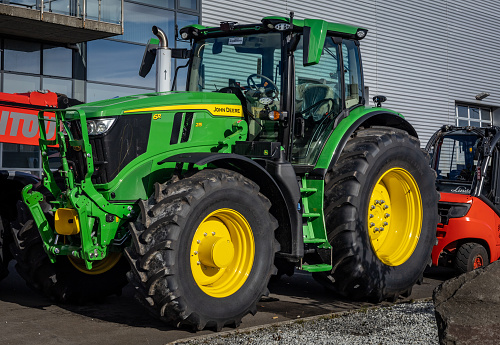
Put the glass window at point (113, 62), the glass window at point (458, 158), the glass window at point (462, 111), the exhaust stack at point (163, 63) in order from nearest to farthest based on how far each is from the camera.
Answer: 1. the exhaust stack at point (163, 63)
2. the glass window at point (458, 158)
3. the glass window at point (113, 62)
4. the glass window at point (462, 111)

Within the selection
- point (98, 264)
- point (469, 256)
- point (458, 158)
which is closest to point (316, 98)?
point (98, 264)

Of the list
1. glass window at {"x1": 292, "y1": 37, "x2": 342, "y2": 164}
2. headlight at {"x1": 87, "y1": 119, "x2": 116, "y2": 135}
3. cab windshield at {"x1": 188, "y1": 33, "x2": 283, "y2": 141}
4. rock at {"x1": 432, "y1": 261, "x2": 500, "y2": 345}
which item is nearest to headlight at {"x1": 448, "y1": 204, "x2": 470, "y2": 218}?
glass window at {"x1": 292, "y1": 37, "x2": 342, "y2": 164}

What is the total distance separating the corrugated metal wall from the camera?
77.2 feet

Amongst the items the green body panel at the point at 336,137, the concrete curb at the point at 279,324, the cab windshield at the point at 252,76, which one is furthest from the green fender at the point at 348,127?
the concrete curb at the point at 279,324

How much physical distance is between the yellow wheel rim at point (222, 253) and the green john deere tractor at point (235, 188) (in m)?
0.01

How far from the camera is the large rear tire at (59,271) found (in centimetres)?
666

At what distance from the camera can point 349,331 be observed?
5855 millimetres

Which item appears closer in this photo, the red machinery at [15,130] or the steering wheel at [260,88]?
the steering wheel at [260,88]

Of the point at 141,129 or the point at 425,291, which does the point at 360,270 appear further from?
the point at 141,129

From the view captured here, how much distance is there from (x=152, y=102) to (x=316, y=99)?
1.94 metres

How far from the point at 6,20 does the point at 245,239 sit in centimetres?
1117

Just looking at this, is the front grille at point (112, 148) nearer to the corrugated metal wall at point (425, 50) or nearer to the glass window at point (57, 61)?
the glass window at point (57, 61)

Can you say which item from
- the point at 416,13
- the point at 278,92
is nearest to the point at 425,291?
the point at 278,92

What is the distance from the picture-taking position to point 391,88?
24.5 metres
